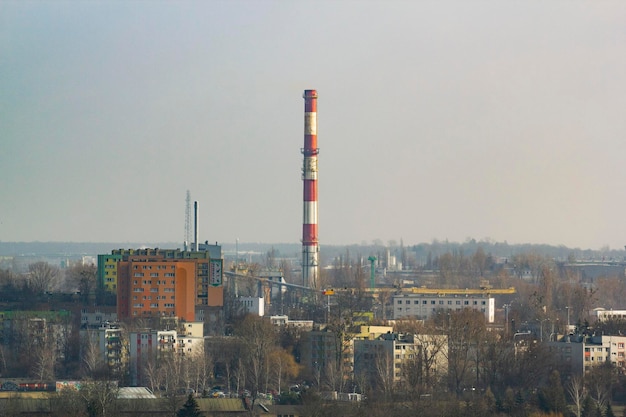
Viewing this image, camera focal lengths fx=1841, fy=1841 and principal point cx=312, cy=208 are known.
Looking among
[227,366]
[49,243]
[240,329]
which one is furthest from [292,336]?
[49,243]

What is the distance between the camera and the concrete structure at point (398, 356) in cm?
3472

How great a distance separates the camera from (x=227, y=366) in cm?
3594

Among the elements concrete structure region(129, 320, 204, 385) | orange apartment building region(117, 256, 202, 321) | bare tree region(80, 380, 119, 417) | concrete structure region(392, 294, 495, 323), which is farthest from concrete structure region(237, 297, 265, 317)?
bare tree region(80, 380, 119, 417)

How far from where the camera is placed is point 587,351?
122 feet

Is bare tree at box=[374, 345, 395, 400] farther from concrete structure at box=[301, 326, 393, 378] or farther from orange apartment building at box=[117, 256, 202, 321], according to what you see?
orange apartment building at box=[117, 256, 202, 321]

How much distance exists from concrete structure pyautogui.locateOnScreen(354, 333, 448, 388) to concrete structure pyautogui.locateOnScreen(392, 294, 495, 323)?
1435cm

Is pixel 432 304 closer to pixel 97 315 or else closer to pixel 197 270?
pixel 197 270

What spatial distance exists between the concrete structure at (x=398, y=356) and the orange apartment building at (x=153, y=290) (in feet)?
29.1

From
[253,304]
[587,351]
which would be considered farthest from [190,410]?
[253,304]

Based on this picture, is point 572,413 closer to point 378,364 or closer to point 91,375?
point 378,364

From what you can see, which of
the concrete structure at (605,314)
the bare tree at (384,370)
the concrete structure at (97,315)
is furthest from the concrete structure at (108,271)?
the bare tree at (384,370)

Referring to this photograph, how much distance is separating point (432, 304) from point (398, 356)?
57.3 feet

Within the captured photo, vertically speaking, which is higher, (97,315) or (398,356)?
(97,315)

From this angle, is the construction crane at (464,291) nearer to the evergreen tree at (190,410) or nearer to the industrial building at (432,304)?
the industrial building at (432,304)
